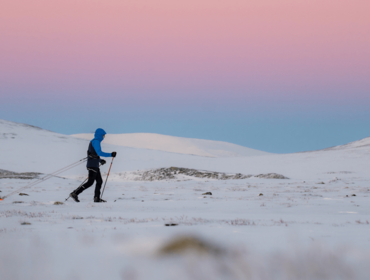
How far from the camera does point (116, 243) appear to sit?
4062 millimetres

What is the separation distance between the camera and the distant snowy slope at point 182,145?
313ft

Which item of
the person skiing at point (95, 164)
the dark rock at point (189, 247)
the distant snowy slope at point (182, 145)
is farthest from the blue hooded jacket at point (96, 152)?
the distant snowy slope at point (182, 145)

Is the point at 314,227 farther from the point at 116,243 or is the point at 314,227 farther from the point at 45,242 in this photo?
the point at 45,242

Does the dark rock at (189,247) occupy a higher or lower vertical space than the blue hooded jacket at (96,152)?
lower

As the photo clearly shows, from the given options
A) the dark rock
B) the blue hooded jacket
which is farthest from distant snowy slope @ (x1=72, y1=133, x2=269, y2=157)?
the dark rock

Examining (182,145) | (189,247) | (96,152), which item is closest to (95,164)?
(96,152)

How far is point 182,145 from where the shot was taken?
4003 inches

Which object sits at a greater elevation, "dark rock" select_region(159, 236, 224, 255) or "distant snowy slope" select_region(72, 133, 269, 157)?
"distant snowy slope" select_region(72, 133, 269, 157)

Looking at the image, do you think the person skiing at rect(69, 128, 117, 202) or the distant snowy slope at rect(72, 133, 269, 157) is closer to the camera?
the person skiing at rect(69, 128, 117, 202)

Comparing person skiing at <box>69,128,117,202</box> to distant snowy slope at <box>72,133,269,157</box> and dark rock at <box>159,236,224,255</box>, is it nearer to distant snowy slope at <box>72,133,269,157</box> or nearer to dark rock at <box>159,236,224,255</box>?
dark rock at <box>159,236,224,255</box>

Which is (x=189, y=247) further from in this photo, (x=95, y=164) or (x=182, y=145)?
(x=182, y=145)

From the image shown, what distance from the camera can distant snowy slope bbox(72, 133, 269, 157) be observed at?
313 ft

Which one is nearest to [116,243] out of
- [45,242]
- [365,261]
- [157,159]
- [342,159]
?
[45,242]

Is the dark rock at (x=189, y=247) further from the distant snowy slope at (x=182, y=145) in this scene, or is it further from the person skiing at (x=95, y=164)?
the distant snowy slope at (x=182, y=145)
